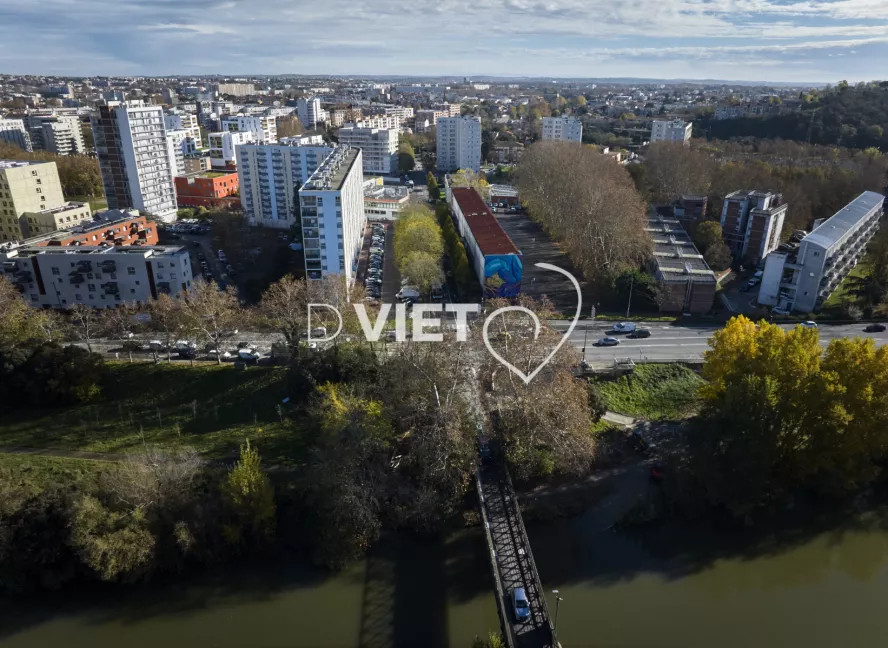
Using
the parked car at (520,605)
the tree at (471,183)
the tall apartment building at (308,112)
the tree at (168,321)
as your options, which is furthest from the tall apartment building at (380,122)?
the parked car at (520,605)

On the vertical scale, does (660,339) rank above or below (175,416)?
above

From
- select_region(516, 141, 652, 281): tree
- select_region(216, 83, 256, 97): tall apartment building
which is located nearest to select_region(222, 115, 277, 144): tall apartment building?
select_region(516, 141, 652, 281): tree

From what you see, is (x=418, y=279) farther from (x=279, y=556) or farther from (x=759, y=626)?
(x=759, y=626)

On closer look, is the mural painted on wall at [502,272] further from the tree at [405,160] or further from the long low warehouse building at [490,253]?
the tree at [405,160]

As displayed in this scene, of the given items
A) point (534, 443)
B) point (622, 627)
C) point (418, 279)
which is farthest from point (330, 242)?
point (622, 627)

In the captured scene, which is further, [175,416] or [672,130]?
[672,130]

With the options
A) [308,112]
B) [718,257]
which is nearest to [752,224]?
[718,257]

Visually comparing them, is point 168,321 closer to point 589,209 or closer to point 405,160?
point 589,209
